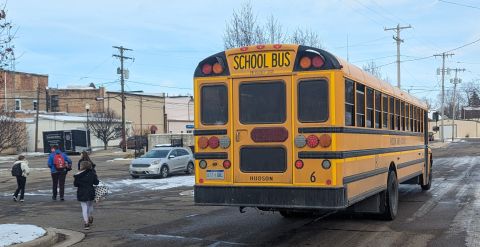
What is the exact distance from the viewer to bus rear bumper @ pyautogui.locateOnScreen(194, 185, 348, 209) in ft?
24.4

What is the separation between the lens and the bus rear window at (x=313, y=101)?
7520mm

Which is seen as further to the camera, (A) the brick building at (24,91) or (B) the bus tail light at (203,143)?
(A) the brick building at (24,91)

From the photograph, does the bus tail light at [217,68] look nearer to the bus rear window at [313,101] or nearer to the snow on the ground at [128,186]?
the bus rear window at [313,101]

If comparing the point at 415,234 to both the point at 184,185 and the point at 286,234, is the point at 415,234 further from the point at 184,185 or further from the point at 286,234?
the point at 184,185

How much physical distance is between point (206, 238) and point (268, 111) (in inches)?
102

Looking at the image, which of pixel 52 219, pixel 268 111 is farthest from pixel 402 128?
pixel 52 219

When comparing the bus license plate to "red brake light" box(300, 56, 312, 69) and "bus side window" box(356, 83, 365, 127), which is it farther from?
"bus side window" box(356, 83, 365, 127)

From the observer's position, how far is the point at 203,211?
1269 centimetres

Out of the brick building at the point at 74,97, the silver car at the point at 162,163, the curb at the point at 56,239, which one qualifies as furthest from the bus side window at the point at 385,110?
the brick building at the point at 74,97

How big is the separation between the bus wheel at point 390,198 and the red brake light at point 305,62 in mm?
3567

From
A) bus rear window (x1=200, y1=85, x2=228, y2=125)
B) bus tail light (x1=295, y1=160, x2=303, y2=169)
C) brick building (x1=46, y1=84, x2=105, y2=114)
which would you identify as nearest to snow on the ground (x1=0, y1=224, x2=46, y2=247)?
bus rear window (x1=200, y1=85, x2=228, y2=125)

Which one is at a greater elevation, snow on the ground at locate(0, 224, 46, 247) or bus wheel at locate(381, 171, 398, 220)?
bus wheel at locate(381, 171, 398, 220)

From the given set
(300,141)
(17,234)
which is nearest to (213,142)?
(300,141)

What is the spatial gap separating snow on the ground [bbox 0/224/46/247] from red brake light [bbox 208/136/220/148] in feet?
11.2
